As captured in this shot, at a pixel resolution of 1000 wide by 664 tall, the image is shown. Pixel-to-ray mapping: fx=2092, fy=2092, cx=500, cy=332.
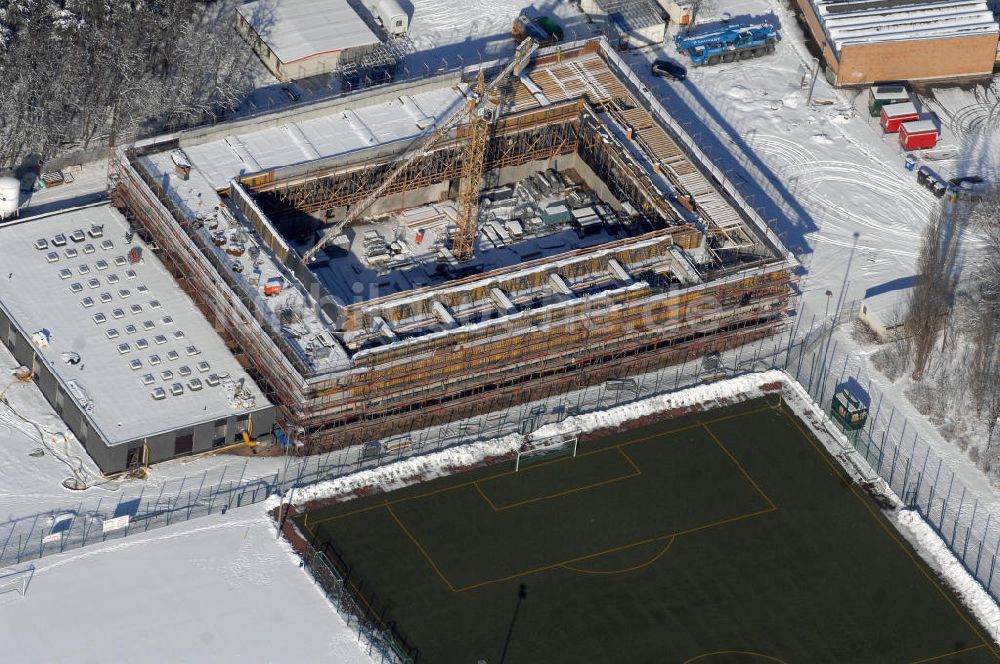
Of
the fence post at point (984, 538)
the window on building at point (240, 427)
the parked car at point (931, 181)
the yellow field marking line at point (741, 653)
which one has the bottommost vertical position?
the yellow field marking line at point (741, 653)

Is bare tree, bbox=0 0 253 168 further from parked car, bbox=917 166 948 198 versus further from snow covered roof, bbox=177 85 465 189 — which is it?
parked car, bbox=917 166 948 198

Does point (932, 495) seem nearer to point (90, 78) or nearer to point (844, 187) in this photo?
point (844, 187)

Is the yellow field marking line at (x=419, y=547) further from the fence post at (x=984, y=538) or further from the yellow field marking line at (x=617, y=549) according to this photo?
the fence post at (x=984, y=538)

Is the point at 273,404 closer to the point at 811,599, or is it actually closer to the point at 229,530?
the point at 229,530

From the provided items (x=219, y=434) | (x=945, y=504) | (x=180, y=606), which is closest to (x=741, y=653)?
(x=945, y=504)

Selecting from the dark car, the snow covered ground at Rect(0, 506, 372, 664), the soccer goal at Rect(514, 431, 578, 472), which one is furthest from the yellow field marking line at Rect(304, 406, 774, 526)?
the dark car

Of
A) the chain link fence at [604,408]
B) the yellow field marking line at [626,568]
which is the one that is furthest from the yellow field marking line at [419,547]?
the yellow field marking line at [626,568]

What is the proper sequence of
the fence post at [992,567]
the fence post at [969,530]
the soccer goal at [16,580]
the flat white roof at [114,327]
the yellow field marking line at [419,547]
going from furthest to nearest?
the flat white roof at [114,327], the fence post at [969,530], the fence post at [992,567], the yellow field marking line at [419,547], the soccer goal at [16,580]
